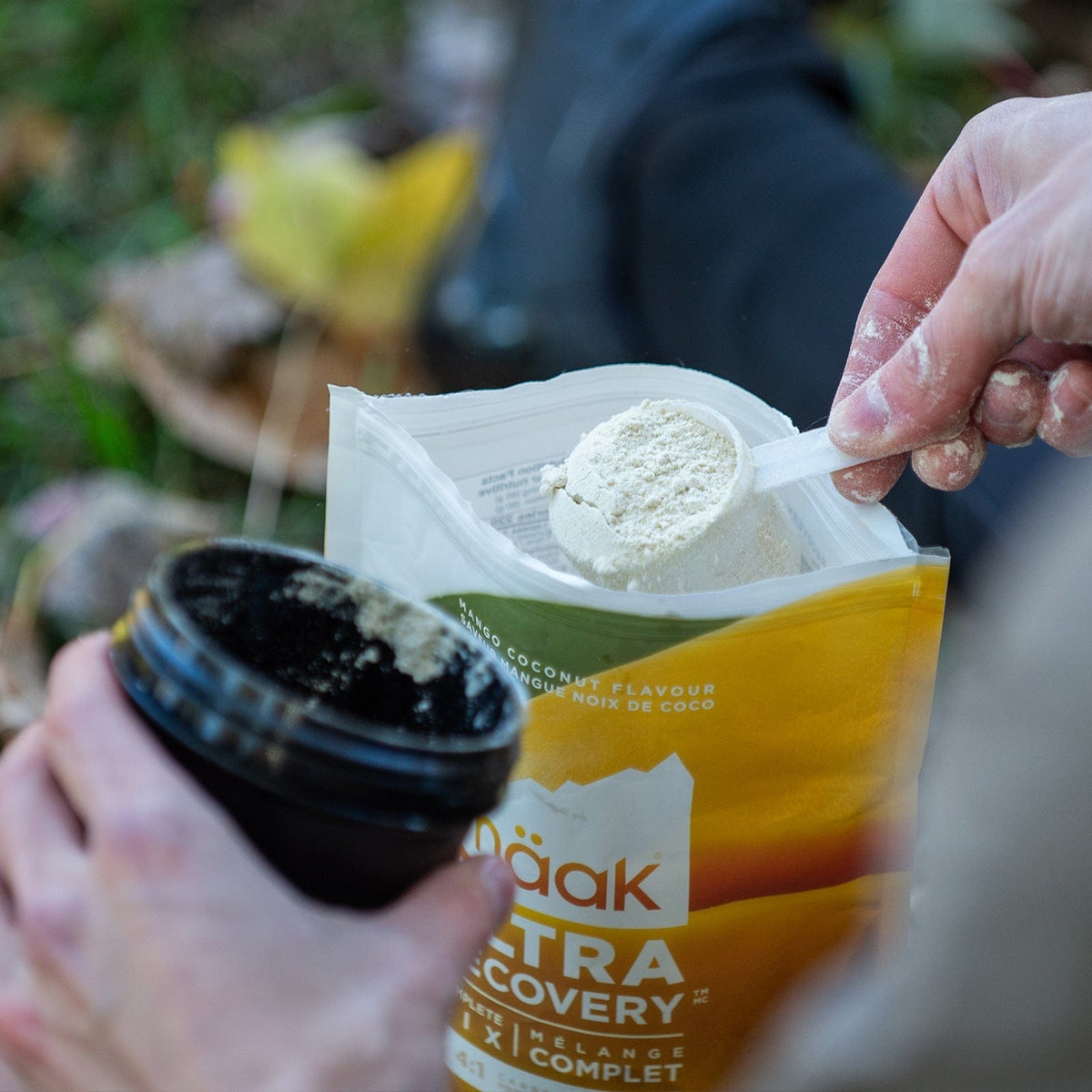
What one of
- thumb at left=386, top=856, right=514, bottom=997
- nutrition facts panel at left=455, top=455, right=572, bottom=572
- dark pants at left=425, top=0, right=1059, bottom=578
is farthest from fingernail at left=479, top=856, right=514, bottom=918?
dark pants at left=425, top=0, right=1059, bottom=578

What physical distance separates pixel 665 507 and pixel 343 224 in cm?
106

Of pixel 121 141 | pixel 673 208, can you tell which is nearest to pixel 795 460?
pixel 673 208

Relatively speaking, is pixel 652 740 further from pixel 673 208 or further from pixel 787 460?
pixel 673 208

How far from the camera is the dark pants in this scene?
0.96m

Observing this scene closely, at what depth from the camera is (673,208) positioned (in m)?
1.13

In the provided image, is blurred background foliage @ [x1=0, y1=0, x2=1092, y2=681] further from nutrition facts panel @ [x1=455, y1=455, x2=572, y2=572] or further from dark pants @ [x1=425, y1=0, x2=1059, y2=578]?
nutrition facts panel @ [x1=455, y1=455, x2=572, y2=572]

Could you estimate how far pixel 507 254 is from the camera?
4.55 ft

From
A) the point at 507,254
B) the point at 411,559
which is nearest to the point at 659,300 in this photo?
the point at 507,254

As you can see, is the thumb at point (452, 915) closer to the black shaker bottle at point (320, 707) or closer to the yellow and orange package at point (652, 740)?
the black shaker bottle at point (320, 707)

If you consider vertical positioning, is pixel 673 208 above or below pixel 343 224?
above

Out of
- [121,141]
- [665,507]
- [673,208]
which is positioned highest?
[665,507]

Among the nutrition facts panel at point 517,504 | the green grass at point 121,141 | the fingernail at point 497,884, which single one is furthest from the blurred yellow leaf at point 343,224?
the fingernail at point 497,884

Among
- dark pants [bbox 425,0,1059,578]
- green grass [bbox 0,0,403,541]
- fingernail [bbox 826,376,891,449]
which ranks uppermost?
fingernail [bbox 826,376,891,449]

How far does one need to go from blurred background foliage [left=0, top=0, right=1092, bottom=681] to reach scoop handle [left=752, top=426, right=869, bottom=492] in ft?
3.53
